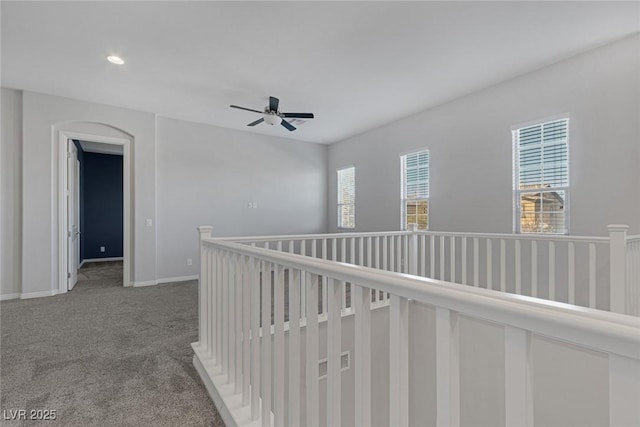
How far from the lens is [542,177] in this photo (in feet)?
11.5

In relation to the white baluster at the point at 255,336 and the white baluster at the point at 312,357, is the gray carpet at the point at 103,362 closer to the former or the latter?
the white baluster at the point at 255,336

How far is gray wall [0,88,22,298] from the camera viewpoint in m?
4.02

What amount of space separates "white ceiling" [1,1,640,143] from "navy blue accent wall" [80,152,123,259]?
414cm

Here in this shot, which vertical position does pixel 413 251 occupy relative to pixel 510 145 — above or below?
below

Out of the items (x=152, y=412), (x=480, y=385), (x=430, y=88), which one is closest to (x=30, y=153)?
(x=152, y=412)

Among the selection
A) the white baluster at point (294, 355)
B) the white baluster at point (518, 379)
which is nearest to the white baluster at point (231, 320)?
the white baluster at point (294, 355)

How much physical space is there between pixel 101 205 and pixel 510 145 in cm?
902

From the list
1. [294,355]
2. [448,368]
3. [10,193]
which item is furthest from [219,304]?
[10,193]

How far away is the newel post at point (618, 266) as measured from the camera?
2219 millimetres

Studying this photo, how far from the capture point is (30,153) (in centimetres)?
411

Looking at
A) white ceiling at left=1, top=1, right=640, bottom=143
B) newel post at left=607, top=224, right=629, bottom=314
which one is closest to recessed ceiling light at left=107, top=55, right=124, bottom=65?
white ceiling at left=1, top=1, right=640, bottom=143

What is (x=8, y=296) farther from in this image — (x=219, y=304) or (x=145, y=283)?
(x=219, y=304)

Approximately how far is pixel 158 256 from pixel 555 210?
5.75 meters

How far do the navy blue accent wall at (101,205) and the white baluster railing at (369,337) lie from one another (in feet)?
24.6
